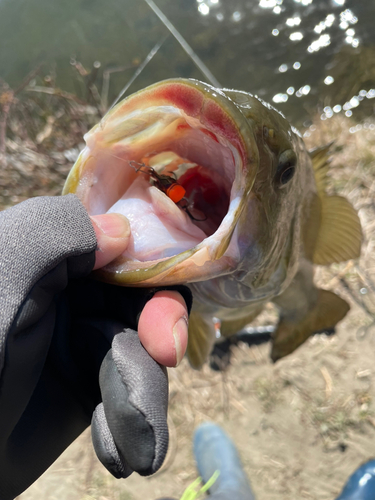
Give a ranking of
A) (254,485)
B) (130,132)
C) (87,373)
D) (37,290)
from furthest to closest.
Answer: (254,485), (87,373), (130,132), (37,290)

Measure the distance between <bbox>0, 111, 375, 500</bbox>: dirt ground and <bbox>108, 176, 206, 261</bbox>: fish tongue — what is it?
2.01 metres

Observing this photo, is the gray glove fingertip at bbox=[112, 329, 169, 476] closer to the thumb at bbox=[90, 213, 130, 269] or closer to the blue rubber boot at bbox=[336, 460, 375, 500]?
the thumb at bbox=[90, 213, 130, 269]

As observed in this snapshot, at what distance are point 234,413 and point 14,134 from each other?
11.3ft

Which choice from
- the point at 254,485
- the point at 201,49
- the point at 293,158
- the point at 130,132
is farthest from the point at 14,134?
the point at 254,485

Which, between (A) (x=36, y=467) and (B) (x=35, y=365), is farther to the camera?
(A) (x=36, y=467)

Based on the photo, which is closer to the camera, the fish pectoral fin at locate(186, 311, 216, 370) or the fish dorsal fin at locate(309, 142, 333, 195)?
the fish dorsal fin at locate(309, 142, 333, 195)

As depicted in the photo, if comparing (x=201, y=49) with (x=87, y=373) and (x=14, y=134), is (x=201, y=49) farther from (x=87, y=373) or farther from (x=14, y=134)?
(x=87, y=373)

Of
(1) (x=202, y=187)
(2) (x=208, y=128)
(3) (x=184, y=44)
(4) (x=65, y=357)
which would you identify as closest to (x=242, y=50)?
(3) (x=184, y=44)

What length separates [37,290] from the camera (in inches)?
36.9

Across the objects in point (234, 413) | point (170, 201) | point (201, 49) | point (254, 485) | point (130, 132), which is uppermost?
point (201, 49)

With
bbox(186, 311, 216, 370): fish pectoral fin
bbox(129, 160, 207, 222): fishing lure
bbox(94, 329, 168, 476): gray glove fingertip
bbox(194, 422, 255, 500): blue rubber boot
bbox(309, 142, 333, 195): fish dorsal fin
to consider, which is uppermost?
bbox(309, 142, 333, 195): fish dorsal fin

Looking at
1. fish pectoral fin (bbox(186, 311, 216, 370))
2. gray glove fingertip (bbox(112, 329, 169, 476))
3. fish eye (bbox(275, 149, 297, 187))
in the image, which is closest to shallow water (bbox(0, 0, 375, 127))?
fish pectoral fin (bbox(186, 311, 216, 370))

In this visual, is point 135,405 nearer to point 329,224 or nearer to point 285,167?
point 285,167

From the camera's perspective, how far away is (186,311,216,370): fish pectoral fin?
1896 millimetres
